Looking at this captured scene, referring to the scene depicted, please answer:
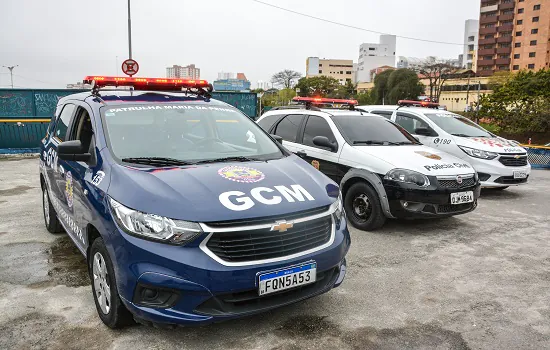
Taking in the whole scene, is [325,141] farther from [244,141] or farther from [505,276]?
[505,276]

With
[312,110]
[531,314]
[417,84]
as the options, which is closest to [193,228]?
[531,314]

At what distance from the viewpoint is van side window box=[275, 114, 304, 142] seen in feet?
22.5

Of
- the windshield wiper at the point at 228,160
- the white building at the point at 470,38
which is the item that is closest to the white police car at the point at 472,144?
the windshield wiper at the point at 228,160

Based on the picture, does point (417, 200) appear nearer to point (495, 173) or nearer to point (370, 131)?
point (370, 131)

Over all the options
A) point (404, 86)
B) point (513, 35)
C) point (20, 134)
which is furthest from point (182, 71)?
point (20, 134)

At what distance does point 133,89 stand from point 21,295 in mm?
2101

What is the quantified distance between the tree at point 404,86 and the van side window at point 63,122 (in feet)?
230

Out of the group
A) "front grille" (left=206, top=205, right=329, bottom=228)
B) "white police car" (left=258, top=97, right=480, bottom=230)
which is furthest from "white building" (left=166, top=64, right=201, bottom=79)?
"front grille" (left=206, top=205, right=329, bottom=228)

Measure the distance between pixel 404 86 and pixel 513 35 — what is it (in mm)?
29023

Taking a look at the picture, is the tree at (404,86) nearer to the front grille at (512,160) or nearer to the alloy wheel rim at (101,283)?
the front grille at (512,160)

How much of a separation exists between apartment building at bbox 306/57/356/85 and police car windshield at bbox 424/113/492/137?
436 ft

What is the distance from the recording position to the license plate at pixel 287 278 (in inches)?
108

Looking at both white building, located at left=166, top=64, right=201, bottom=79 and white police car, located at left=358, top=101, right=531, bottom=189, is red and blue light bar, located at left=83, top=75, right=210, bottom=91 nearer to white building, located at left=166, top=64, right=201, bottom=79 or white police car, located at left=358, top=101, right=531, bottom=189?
white police car, located at left=358, top=101, right=531, bottom=189

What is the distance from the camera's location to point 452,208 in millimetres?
5527
